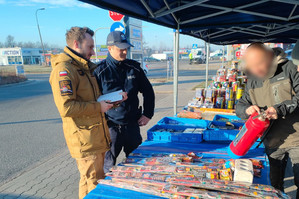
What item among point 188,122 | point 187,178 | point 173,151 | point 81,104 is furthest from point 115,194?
point 188,122

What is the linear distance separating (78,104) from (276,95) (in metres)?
1.49

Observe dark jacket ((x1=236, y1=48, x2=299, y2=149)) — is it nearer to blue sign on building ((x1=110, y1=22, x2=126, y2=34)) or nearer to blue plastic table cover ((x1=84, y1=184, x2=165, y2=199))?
blue plastic table cover ((x1=84, y1=184, x2=165, y2=199))

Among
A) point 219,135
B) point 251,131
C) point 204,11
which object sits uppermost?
point 204,11

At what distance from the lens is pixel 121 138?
91.5 inches

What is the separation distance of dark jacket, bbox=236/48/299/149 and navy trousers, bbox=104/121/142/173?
1111mm

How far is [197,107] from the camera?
3.96 metres

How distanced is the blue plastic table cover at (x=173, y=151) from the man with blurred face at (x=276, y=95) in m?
0.21

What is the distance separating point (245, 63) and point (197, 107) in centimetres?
242

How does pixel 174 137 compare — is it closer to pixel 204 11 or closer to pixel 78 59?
pixel 78 59

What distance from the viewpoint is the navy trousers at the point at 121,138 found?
2.30 meters

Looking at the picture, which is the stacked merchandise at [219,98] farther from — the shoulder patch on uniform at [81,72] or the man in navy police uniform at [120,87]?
the shoulder patch on uniform at [81,72]

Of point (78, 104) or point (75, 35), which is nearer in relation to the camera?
point (78, 104)

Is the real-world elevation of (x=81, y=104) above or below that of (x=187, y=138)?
above

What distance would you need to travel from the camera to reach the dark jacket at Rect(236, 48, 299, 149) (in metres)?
1.55
